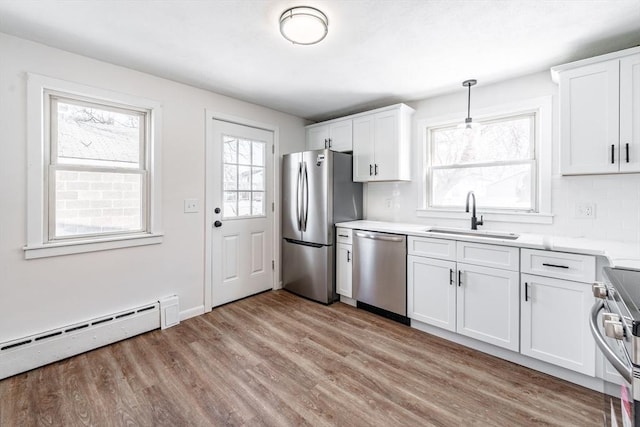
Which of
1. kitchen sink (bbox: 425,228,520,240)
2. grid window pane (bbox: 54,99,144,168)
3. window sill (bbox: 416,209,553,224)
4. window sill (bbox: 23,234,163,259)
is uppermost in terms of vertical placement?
grid window pane (bbox: 54,99,144,168)

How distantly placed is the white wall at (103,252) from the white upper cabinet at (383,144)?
1312 mm

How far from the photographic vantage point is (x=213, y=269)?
313 centimetres

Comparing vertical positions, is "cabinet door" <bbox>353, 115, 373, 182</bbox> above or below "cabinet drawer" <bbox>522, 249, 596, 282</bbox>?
above

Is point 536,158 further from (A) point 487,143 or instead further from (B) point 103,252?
(B) point 103,252

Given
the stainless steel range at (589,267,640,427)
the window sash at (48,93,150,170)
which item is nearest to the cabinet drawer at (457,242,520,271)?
the stainless steel range at (589,267,640,427)

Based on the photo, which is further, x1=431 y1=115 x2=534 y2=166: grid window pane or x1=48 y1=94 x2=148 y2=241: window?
x1=431 y1=115 x2=534 y2=166: grid window pane

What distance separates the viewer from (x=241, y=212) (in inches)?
134

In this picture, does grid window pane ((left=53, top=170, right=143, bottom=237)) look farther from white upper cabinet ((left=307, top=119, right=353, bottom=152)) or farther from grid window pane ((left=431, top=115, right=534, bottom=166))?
grid window pane ((left=431, top=115, right=534, bottom=166))

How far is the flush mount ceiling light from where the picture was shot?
1687 millimetres

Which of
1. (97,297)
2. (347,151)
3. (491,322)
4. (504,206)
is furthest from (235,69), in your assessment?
(491,322)

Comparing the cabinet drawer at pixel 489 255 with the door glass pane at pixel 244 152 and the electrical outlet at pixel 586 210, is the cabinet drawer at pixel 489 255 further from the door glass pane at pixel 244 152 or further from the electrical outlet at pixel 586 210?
the door glass pane at pixel 244 152

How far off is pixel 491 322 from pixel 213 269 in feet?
8.84

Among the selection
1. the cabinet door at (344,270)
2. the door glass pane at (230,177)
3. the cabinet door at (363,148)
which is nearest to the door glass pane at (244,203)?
the door glass pane at (230,177)

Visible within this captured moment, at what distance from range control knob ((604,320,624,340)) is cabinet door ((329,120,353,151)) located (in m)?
2.99
